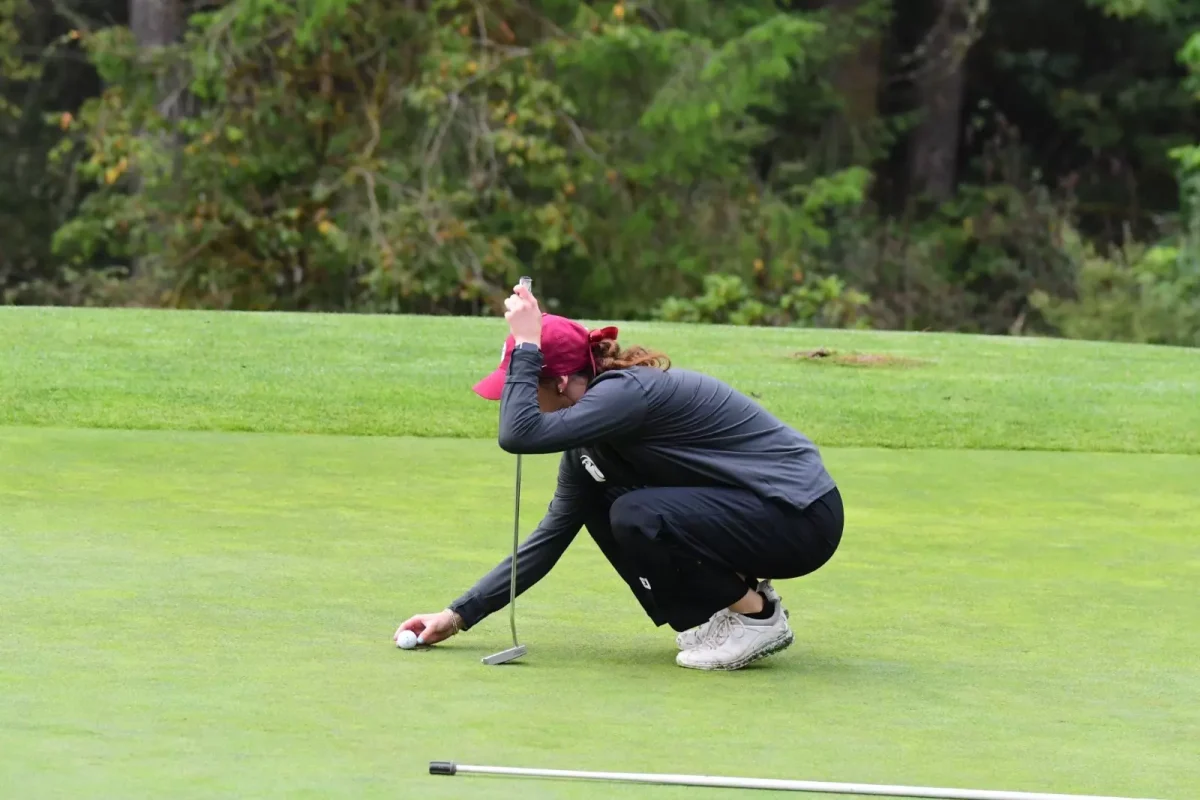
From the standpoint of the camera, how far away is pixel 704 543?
6.19 m

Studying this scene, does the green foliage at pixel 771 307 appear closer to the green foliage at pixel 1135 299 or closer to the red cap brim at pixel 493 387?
the green foliage at pixel 1135 299

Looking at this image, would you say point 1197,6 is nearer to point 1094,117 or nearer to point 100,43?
point 1094,117

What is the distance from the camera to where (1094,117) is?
112ft

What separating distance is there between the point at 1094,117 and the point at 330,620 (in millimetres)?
29025

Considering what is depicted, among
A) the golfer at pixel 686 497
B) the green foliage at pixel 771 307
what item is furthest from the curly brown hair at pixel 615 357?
the green foliage at pixel 771 307

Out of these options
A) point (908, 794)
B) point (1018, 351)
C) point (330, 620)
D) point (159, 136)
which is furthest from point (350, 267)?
point (908, 794)

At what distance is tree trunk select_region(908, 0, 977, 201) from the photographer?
33.7 m

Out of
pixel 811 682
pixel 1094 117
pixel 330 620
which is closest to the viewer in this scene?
pixel 811 682

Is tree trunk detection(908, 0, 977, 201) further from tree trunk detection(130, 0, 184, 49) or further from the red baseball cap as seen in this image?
the red baseball cap

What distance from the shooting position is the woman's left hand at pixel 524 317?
19.2 ft

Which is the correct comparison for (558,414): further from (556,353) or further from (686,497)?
(686,497)

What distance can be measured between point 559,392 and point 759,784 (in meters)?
1.81

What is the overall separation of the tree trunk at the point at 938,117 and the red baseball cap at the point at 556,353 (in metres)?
27.9

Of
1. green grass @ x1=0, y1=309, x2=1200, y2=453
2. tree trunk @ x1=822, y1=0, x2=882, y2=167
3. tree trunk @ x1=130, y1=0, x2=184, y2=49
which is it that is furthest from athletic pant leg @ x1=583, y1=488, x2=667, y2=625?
tree trunk @ x1=822, y1=0, x2=882, y2=167
